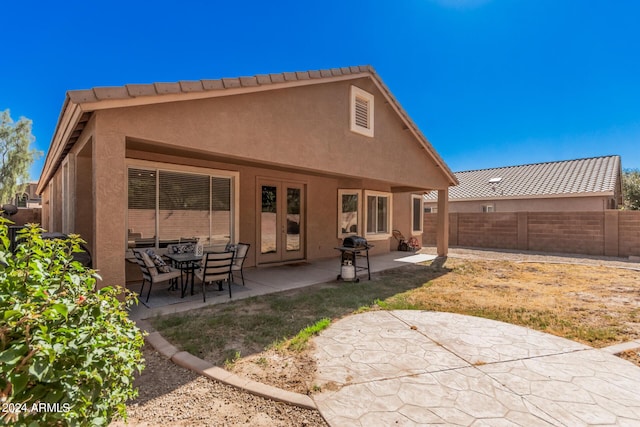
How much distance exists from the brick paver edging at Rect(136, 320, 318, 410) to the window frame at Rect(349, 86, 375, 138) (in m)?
7.00

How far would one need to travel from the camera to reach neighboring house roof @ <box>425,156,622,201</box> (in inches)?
695

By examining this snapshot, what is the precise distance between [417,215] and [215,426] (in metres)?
15.8

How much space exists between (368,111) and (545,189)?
1604 centimetres

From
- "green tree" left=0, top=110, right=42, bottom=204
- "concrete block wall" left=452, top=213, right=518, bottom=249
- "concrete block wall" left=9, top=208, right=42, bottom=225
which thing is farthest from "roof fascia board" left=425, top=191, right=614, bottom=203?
"green tree" left=0, top=110, right=42, bottom=204

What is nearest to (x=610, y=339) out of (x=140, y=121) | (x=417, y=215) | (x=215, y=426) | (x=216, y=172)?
(x=215, y=426)

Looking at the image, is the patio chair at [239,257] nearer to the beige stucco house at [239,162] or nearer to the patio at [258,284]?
the patio at [258,284]

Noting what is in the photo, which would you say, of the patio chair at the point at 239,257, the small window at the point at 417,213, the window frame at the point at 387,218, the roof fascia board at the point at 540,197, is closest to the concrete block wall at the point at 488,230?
the small window at the point at 417,213

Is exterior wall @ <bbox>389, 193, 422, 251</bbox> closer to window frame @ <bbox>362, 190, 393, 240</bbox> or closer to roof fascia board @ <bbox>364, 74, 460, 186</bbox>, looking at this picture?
window frame @ <bbox>362, 190, 393, 240</bbox>

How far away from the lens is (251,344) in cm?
415

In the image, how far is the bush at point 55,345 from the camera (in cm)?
141

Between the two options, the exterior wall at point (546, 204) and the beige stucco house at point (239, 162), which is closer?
the beige stucco house at point (239, 162)

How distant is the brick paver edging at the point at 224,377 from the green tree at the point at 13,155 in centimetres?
3759

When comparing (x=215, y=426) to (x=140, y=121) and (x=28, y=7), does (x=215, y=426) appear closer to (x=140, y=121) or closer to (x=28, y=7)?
(x=140, y=121)

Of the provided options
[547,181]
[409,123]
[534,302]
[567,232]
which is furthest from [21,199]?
[547,181]
